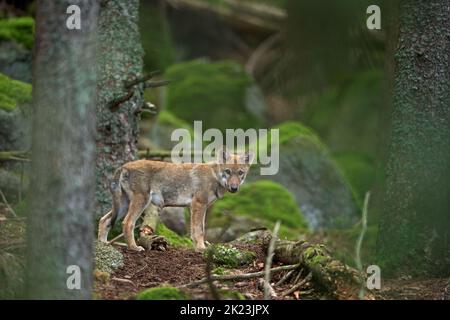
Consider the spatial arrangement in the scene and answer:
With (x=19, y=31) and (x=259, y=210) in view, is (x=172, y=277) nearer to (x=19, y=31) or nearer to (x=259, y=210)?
(x=259, y=210)

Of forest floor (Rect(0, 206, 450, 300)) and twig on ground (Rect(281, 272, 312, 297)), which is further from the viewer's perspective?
twig on ground (Rect(281, 272, 312, 297))

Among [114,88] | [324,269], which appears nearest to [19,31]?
[114,88]

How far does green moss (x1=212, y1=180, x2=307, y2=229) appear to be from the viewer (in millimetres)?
15047

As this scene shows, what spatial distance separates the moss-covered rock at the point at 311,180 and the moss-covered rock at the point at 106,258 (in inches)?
316

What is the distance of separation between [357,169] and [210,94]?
476 centimetres

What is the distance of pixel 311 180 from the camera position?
1678 centimetres

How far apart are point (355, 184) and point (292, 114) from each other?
477 cm

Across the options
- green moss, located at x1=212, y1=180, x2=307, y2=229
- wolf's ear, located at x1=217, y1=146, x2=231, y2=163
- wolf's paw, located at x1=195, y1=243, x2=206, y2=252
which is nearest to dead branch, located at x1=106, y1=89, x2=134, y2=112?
wolf's ear, located at x1=217, y1=146, x2=231, y2=163

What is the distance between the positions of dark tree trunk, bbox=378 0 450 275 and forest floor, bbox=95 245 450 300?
14.3 inches

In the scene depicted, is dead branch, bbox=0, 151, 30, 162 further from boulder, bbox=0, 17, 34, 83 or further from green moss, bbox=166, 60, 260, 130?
green moss, bbox=166, 60, 260, 130

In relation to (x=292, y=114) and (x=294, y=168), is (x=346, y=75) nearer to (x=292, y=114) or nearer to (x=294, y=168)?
(x=292, y=114)

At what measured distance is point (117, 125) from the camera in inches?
422

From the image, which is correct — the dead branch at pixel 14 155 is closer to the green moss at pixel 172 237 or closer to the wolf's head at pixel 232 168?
the green moss at pixel 172 237

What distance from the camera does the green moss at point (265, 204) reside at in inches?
592
